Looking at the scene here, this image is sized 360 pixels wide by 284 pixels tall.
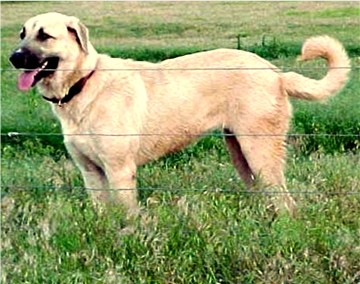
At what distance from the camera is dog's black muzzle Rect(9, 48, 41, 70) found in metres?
6.63

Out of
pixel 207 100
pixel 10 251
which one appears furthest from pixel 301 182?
pixel 10 251

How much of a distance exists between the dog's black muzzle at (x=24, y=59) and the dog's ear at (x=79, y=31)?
1.01 feet

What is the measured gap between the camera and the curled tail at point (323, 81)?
22.9ft

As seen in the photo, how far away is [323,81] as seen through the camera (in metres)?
7.12

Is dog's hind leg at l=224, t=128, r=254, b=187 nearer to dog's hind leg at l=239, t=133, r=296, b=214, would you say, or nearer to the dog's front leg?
dog's hind leg at l=239, t=133, r=296, b=214

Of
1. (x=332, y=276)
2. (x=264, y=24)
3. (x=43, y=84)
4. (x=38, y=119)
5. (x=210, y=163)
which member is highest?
(x=43, y=84)

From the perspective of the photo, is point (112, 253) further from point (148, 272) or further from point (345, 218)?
point (345, 218)

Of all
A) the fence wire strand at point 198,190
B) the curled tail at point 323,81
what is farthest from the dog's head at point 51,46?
the curled tail at point 323,81

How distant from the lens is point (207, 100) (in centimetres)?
694

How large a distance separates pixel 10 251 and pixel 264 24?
1498 cm

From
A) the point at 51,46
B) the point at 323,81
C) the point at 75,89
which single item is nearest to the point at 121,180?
the point at 75,89

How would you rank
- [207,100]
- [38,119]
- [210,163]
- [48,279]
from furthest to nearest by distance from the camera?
[38,119] < [210,163] < [207,100] < [48,279]

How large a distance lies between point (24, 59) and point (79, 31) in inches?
16.5

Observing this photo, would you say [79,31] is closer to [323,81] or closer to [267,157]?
[267,157]
